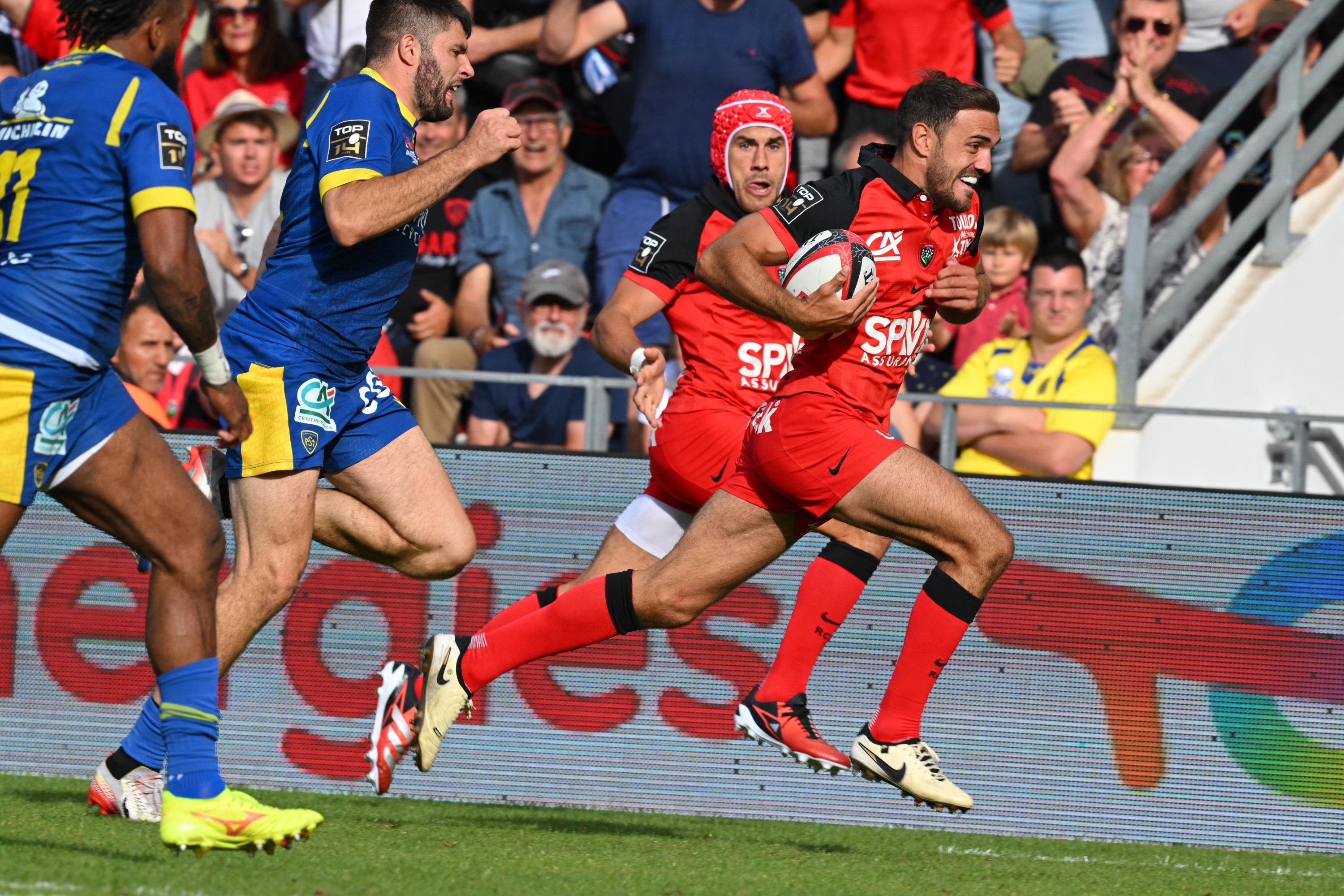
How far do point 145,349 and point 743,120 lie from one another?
3857mm

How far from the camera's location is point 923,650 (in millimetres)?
5617

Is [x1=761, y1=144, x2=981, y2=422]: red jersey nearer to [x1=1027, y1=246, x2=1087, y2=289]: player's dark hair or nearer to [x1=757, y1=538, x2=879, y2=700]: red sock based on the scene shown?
[x1=757, y1=538, x2=879, y2=700]: red sock

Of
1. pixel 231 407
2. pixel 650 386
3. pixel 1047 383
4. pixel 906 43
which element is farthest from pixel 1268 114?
pixel 231 407

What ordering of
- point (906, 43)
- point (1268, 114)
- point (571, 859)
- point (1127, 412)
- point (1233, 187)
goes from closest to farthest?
→ point (571, 859), point (1127, 412), point (1233, 187), point (1268, 114), point (906, 43)

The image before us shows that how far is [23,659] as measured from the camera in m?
7.42

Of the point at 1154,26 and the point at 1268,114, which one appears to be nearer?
the point at 1268,114

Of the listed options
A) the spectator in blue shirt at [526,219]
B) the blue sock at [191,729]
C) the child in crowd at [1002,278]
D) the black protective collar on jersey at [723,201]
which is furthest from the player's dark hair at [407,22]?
the child in crowd at [1002,278]

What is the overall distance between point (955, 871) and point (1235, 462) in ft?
13.1

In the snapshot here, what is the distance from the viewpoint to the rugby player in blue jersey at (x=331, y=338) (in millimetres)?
5648

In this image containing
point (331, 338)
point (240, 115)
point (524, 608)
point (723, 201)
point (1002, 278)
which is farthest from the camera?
point (240, 115)

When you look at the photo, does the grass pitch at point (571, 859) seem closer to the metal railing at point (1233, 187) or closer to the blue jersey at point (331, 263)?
the blue jersey at point (331, 263)

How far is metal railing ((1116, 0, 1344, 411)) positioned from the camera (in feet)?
29.3

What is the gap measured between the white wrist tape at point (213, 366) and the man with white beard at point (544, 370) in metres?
4.34

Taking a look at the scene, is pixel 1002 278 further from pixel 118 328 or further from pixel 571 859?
pixel 118 328
